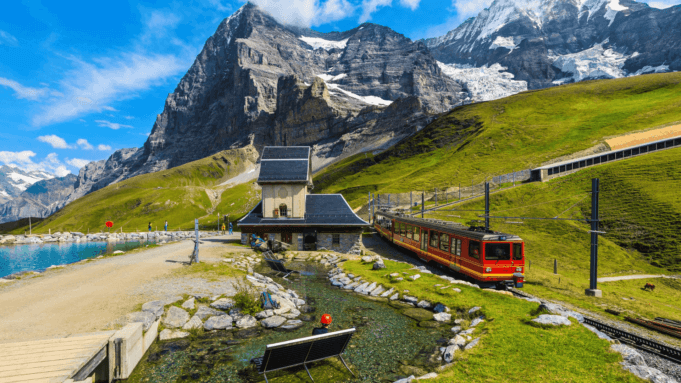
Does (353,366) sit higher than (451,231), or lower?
lower

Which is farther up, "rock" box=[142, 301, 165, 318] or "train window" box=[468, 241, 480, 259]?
"train window" box=[468, 241, 480, 259]

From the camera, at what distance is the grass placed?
955cm

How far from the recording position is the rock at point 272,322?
16202mm

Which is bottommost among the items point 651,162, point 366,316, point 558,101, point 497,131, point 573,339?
point 366,316

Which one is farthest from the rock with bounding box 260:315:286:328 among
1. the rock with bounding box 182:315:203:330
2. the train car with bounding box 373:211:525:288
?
the train car with bounding box 373:211:525:288

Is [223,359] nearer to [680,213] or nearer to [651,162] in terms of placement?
[680,213]

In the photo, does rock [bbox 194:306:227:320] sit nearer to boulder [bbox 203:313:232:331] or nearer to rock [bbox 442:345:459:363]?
boulder [bbox 203:313:232:331]

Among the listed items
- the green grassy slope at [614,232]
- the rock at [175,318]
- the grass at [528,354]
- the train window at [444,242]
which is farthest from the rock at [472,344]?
the train window at [444,242]

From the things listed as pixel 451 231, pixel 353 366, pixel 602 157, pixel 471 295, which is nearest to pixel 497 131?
pixel 602 157

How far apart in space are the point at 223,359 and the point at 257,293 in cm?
625

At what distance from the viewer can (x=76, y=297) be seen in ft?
53.3

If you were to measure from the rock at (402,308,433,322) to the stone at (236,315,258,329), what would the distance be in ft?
27.7

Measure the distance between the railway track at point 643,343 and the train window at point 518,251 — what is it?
282 inches

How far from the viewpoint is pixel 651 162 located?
44656 mm
